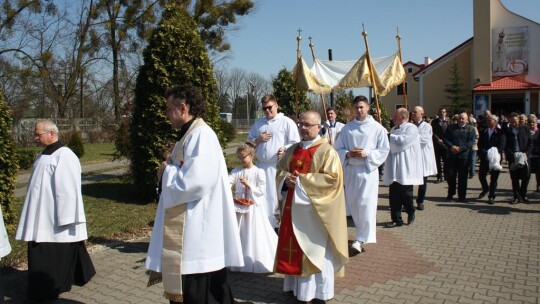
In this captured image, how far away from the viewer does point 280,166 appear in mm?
5035

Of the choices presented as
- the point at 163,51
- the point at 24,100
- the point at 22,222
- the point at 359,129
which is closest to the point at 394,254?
the point at 359,129

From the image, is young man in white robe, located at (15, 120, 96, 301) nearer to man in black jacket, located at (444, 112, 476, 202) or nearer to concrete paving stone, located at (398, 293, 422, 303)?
concrete paving stone, located at (398, 293, 422, 303)

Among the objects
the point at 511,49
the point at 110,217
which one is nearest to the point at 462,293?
the point at 110,217

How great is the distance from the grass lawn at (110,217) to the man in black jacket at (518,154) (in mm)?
7672

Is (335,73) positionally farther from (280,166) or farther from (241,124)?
(241,124)

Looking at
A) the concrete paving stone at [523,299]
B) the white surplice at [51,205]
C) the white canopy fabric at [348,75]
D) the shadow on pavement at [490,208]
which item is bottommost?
the concrete paving stone at [523,299]

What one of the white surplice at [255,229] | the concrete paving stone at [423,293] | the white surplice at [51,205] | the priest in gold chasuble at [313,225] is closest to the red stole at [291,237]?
the priest in gold chasuble at [313,225]

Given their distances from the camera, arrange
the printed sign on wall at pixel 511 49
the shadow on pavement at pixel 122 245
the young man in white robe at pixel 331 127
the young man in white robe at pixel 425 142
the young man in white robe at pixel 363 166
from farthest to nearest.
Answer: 1. the printed sign on wall at pixel 511 49
2. the young man in white robe at pixel 425 142
3. the young man in white robe at pixel 331 127
4. the shadow on pavement at pixel 122 245
5. the young man in white robe at pixel 363 166

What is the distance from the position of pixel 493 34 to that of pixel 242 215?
117ft

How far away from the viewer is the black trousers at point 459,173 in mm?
10453

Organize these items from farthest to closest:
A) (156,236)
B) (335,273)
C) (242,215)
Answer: (242,215), (335,273), (156,236)

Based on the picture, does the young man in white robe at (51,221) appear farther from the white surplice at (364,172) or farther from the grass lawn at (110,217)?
the white surplice at (364,172)

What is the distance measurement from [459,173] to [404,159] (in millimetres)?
2894

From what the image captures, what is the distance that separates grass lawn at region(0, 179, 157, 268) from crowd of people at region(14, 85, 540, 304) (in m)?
1.64
